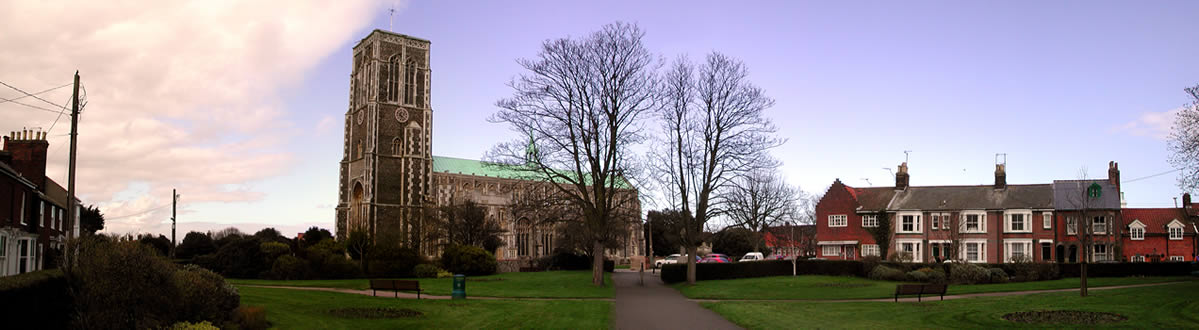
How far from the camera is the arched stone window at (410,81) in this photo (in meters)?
79.3

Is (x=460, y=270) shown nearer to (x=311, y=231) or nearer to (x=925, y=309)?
(x=311, y=231)

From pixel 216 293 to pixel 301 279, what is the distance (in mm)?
29117

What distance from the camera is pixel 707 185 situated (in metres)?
39.0

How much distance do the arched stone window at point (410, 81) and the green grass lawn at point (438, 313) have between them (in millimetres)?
53521

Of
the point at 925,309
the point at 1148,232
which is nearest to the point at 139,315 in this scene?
the point at 925,309

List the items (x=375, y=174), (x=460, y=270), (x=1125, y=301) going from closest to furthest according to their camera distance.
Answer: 1. (x=1125, y=301)
2. (x=460, y=270)
3. (x=375, y=174)

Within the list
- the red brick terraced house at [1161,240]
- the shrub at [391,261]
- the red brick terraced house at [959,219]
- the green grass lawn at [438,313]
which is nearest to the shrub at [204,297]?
the green grass lawn at [438,313]

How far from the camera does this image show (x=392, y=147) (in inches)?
3027

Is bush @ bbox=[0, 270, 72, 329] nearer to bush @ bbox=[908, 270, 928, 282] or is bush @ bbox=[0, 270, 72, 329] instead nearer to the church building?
bush @ bbox=[908, 270, 928, 282]

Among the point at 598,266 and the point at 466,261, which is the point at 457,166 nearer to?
the point at 466,261

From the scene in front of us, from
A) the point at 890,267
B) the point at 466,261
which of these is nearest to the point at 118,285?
the point at 890,267

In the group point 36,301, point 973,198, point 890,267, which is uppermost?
point 973,198

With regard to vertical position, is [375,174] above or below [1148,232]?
above

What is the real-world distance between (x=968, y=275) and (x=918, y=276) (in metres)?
2.10
